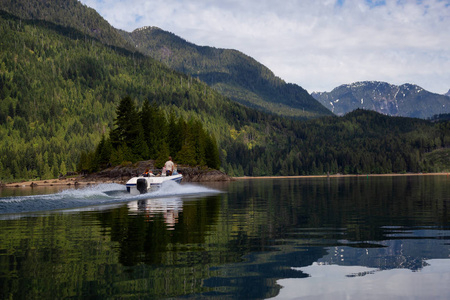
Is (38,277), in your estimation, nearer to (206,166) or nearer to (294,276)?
(294,276)

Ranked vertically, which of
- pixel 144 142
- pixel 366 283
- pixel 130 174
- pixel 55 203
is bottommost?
pixel 366 283

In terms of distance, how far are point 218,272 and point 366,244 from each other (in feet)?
29.3

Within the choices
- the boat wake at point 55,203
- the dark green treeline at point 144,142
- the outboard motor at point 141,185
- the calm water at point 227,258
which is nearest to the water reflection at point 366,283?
the calm water at point 227,258

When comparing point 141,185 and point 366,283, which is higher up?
point 141,185

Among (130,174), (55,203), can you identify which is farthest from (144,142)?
(55,203)

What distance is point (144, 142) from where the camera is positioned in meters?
159

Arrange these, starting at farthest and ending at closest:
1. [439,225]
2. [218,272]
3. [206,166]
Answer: [206,166] < [439,225] < [218,272]

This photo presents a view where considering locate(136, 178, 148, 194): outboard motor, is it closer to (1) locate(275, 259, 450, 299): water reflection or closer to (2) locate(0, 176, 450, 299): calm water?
(2) locate(0, 176, 450, 299): calm water

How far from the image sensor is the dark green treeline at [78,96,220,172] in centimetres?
15675

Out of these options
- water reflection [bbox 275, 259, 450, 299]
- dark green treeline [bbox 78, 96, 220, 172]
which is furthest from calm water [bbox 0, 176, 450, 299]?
dark green treeline [bbox 78, 96, 220, 172]

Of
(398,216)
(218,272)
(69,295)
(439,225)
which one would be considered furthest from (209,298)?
(398,216)

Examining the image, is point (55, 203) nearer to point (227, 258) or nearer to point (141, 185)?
point (141, 185)

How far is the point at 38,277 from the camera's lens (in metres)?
14.5

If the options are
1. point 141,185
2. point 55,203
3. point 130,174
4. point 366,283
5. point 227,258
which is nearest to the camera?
point 366,283
